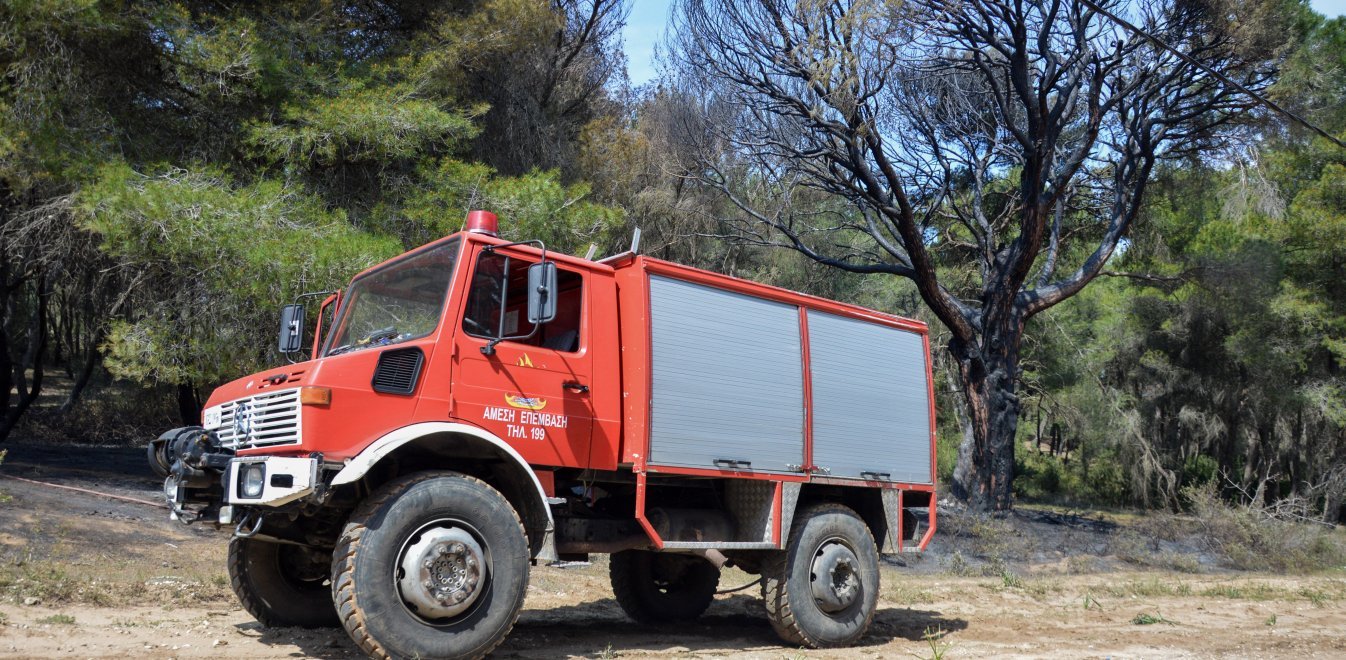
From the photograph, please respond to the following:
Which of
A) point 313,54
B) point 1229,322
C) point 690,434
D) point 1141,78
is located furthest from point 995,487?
point 313,54

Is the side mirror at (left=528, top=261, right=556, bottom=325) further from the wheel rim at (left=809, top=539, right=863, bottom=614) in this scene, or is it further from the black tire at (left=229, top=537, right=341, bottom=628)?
the wheel rim at (left=809, top=539, right=863, bottom=614)

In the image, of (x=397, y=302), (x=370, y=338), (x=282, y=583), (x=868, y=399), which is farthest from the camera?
(x=868, y=399)

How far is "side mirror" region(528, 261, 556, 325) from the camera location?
6359 millimetres

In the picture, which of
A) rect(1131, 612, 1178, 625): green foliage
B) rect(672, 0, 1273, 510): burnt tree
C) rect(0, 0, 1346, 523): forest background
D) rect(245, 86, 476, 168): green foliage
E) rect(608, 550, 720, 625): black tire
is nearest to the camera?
rect(608, 550, 720, 625): black tire

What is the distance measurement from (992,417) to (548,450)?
14746mm

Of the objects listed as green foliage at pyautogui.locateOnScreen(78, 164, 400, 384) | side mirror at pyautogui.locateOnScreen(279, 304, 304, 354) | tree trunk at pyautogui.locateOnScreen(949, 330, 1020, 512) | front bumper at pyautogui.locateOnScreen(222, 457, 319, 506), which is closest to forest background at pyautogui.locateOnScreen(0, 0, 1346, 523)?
green foliage at pyautogui.locateOnScreen(78, 164, 400, 384)

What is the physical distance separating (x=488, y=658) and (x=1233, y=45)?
1783cm

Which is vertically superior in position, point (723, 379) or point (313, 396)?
point (723, 379)

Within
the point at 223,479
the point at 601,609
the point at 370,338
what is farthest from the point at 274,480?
the point at 601,609

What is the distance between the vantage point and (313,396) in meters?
5.82

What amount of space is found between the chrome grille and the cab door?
0.99m

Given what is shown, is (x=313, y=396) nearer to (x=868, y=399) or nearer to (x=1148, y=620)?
(x=868, y=399)

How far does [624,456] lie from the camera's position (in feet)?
23.6

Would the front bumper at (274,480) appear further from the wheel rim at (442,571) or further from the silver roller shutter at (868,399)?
the silver roller shutter at (868,399)
